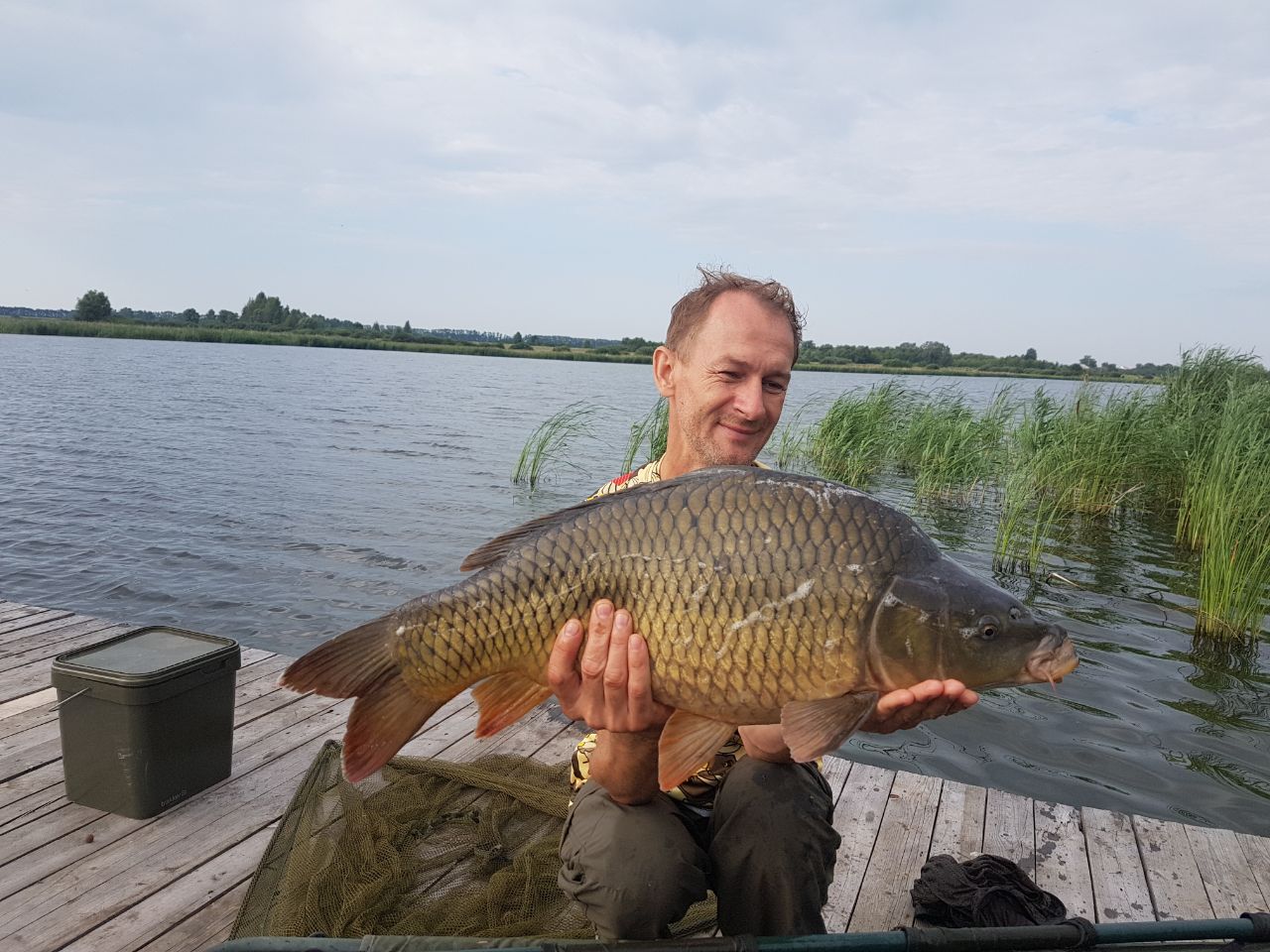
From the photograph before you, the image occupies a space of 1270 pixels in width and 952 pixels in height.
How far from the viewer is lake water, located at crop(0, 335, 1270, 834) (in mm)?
4613

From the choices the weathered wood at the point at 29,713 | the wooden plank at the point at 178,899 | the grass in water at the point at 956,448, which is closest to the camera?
the wooden plank at the point at 178,899

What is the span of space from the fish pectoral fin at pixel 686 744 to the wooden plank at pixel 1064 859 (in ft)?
4.77

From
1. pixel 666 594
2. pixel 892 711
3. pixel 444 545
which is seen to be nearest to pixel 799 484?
pixel 666 594

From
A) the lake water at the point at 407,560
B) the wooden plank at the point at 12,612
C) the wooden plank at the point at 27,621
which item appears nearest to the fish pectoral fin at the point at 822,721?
the lake water at the point at 407,560

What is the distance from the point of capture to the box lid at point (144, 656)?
249cm

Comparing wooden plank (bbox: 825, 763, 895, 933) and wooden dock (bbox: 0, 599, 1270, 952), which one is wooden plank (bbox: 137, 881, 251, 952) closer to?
wooden dock (bbox: 0, 599, 1270, 952)

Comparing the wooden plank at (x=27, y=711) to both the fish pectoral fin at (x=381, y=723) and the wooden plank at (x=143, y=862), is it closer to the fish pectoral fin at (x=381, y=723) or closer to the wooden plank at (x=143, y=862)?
the wooden plank at (x=143, y=862)

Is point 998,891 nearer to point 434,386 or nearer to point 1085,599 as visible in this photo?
point 1085,599

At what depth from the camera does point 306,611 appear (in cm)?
674

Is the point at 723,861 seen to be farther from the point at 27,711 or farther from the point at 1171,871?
the point at 27,711

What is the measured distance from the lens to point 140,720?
250 centimetres

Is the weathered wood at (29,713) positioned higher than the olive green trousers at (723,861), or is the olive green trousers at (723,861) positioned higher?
the olive green trousers at (723,861)

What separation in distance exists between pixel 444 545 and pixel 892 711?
7.64 meters

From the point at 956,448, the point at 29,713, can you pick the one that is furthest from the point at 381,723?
the point at 956,448
